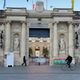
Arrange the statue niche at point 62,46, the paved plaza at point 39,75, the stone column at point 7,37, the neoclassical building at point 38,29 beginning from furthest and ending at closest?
the statue niche at point 62,46, the neoclassical building at point 38,29, the stone column at point 7,37, the paved plaza at point 39,75

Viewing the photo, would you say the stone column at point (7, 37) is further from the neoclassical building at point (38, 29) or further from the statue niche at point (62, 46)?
the statue niche at point (62, 46)

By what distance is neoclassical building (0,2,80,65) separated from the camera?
182 feet

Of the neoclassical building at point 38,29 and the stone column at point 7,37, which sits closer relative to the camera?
the stone column at point 7,37

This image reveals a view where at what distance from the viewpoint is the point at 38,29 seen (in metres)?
56.2

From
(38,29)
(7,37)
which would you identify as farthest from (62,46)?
(7,37)

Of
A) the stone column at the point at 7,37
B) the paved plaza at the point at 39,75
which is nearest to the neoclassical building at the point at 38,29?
the stone column at the point at 7,37

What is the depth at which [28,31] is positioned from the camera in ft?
185

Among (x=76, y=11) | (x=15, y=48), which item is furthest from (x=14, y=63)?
(x=76, y=11)

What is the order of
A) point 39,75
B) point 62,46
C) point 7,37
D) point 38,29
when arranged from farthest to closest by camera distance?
point 62,46
point 38,29
point 7,37
point 39,75

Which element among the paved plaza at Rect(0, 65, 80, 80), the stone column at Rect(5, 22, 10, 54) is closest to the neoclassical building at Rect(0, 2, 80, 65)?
the stone column at Rect(5, 22, 10, 54)

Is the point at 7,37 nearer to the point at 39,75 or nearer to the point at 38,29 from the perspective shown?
the point at 38,29

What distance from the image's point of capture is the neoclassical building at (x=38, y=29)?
5553 cm

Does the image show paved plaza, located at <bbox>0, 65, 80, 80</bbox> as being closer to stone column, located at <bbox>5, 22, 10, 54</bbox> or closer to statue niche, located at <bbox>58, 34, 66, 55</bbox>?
stone column, located at <bbox>5, 22, 10, 54</bbox>

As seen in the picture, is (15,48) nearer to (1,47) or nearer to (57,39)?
(1,47)
